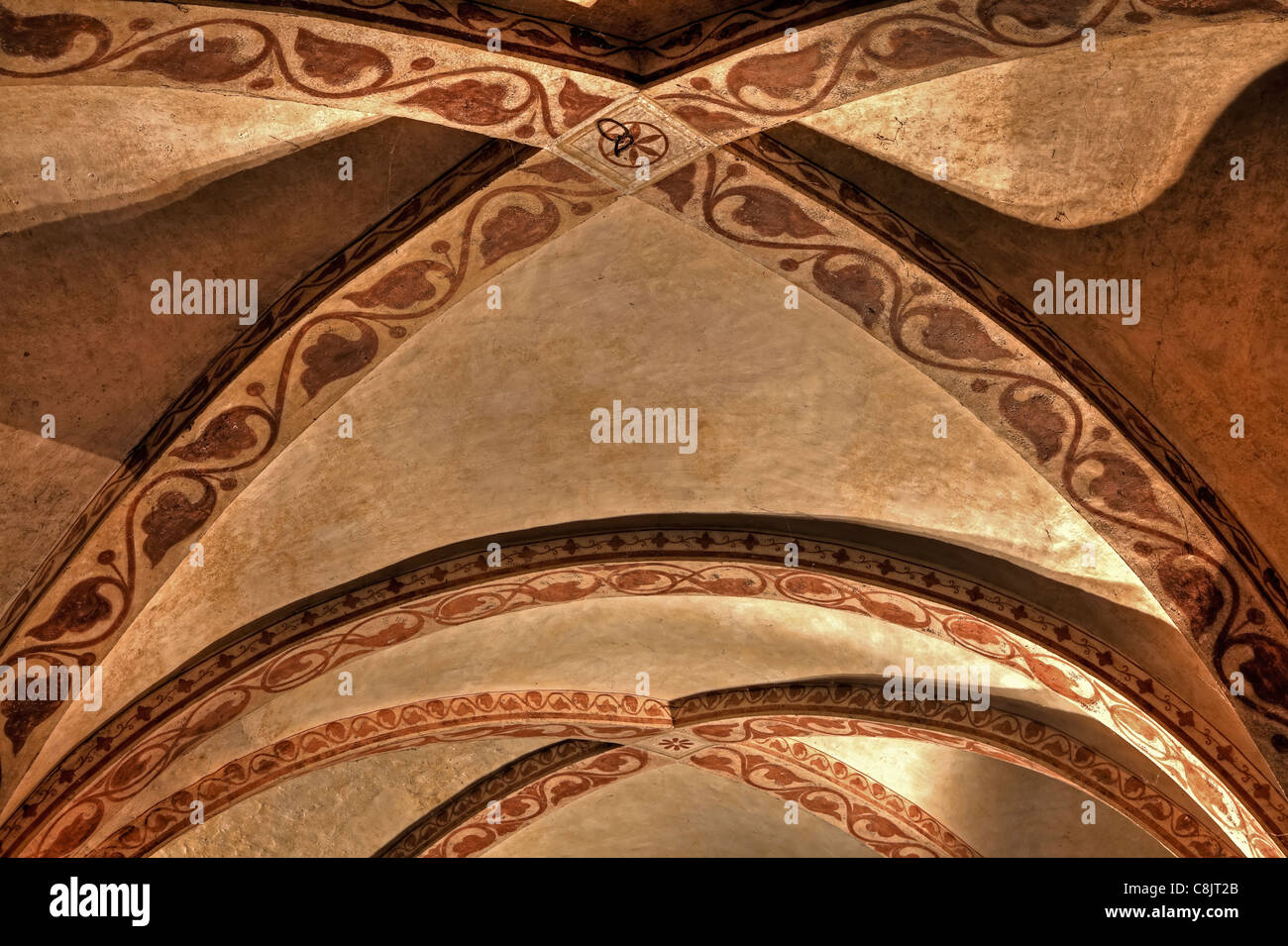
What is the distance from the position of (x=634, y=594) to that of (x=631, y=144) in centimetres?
309

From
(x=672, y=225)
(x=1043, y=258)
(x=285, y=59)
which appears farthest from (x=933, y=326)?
(x=285, y=59)

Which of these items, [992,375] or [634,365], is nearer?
[992,375]

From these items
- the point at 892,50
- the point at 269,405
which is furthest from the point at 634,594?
the point at 892,50

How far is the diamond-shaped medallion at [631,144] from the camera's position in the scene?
15.0 feet

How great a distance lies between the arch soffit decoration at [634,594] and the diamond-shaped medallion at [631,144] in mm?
2437

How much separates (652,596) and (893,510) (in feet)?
5.13

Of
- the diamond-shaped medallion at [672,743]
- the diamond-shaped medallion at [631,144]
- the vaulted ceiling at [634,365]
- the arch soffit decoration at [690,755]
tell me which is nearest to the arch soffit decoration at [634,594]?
the vaulted ceiling at [634,365]

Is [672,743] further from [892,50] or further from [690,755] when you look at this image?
[892,50]

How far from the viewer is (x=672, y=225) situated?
5426 millimetres

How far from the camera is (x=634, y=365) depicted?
20.0 feet

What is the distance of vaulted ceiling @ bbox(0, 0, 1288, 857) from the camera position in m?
4.40

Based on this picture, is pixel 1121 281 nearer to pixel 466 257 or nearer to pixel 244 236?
pixel 466 257

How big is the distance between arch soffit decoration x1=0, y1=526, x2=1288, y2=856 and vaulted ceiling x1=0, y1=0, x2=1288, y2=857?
0.07 feet
